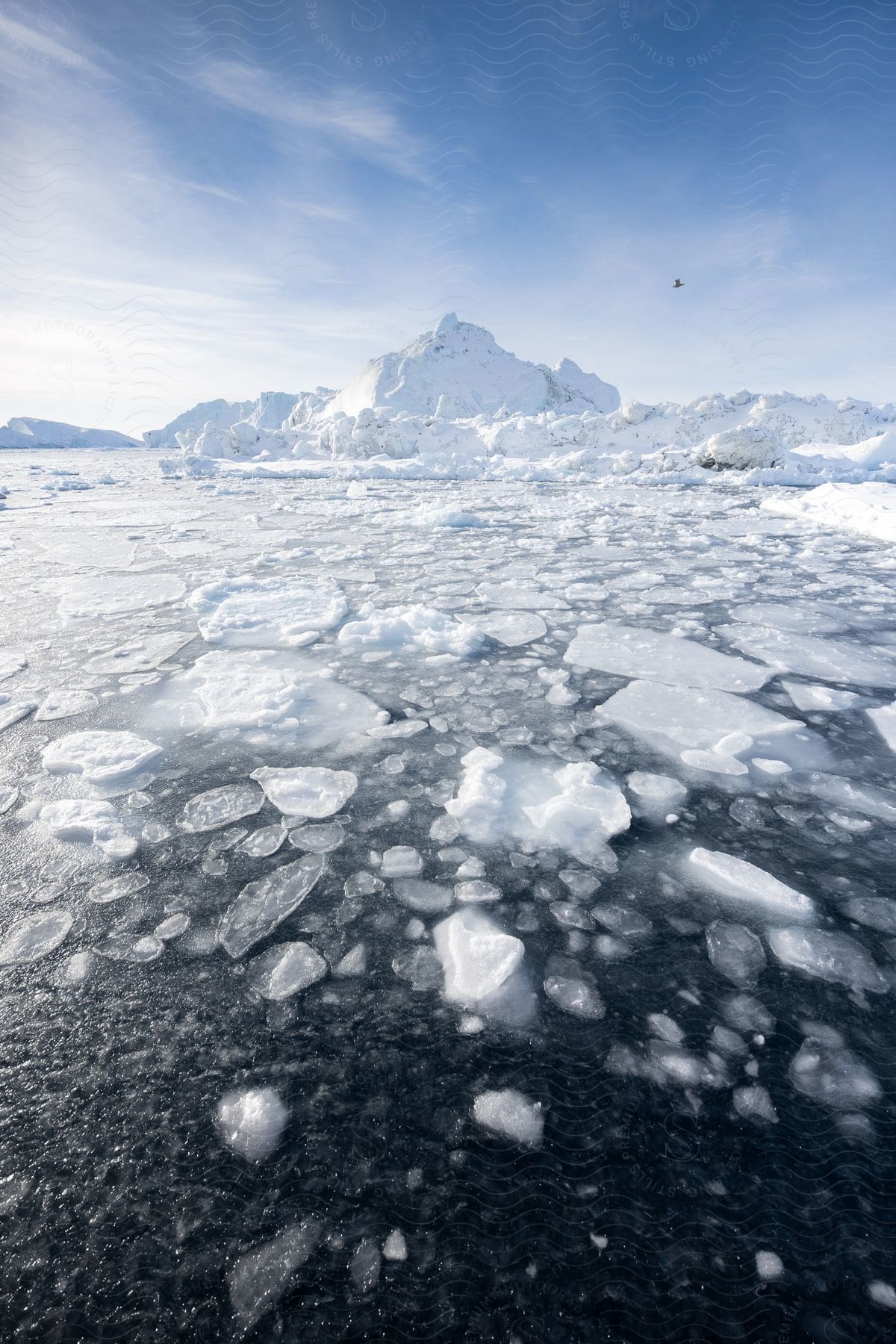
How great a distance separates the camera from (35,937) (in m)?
1.30

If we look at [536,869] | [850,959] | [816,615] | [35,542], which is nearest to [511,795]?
[536,869]

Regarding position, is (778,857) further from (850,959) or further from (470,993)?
(470,993)

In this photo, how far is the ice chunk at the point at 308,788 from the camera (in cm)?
178

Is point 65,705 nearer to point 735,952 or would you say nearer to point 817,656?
point 735,952

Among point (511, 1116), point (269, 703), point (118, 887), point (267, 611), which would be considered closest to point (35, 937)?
point (118, 887)

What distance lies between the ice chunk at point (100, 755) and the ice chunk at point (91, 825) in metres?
0.16

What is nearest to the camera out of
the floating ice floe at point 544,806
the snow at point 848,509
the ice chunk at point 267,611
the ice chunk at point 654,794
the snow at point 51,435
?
the floating ice floe at point 544,806

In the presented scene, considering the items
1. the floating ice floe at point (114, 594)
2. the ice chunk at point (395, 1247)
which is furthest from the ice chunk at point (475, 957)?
the floating ice floe at point (114, 594)

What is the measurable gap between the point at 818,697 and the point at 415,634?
2.14m

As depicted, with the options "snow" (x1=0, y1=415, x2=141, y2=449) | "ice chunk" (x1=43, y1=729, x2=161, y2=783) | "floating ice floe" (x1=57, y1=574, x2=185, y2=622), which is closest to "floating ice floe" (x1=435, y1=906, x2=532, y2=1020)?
"ice chunk" (x1=43, y1=729, x2=161, y2=783)

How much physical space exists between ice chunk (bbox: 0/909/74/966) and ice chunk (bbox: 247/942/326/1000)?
1.63ft

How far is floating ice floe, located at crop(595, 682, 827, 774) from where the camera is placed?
2070mm

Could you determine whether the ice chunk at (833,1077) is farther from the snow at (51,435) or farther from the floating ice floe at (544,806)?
the snow at (51,435)

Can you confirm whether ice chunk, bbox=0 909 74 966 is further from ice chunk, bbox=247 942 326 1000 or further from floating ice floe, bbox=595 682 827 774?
floating ice floe, bbox=595 682 827 774
